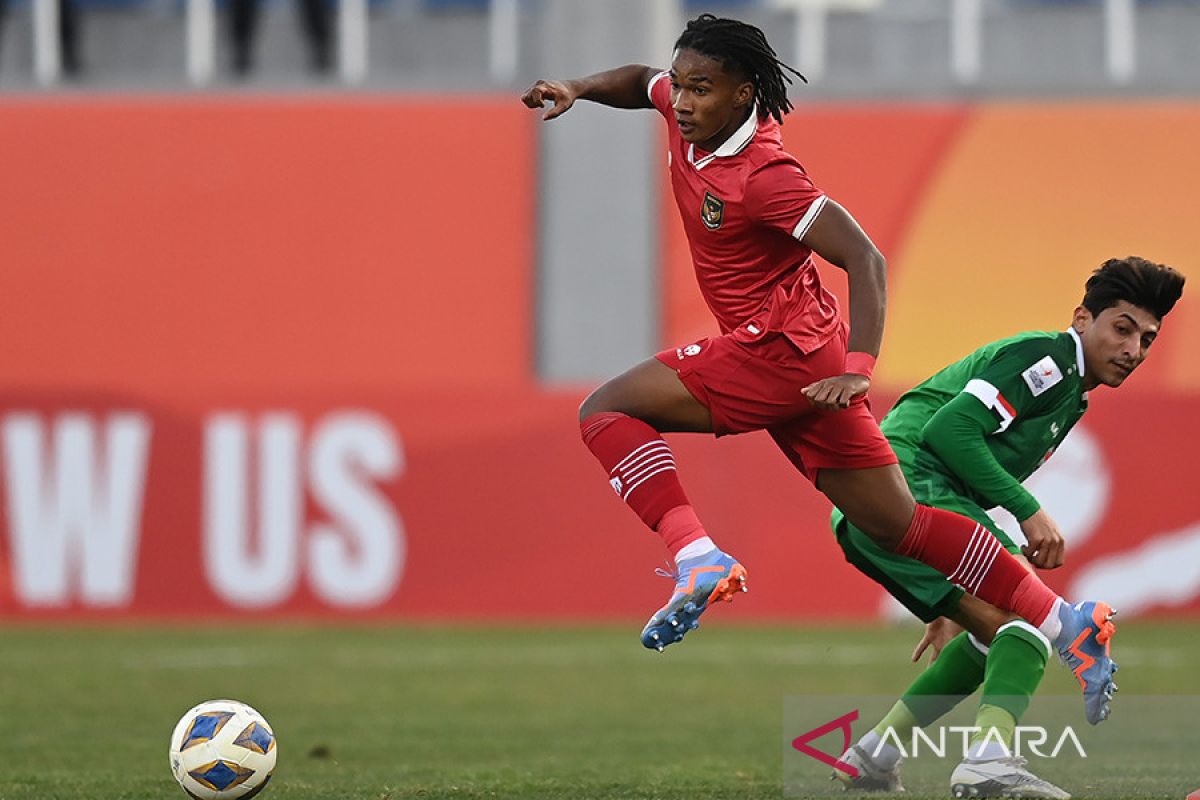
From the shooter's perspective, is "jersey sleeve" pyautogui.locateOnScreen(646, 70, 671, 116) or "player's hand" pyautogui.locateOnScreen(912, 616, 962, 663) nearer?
"jersey sleeve" pyautogui.locateOnScreen(646, 70, 671, 116)

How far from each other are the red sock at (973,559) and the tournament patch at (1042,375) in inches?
20.7


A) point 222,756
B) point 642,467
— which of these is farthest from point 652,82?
point 222,756

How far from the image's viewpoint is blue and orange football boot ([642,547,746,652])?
5.99 meters

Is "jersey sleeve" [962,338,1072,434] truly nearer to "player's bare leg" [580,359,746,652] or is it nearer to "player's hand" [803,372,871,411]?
"player's hand" [803,372,871,411]

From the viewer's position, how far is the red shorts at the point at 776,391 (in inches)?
251

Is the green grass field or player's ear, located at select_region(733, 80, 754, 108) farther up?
player's ear, located at select_region(733, 80, 754, 108)

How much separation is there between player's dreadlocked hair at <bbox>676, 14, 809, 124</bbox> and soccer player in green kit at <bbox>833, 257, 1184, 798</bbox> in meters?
1.20

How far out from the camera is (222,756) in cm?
621

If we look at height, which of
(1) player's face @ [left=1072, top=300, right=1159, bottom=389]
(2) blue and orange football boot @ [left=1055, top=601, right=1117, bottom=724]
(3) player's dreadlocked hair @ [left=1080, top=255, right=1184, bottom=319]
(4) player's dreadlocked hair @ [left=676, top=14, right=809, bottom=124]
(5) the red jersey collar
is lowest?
(2) blue and orange football boot @ [left=1055, top=601, right=1117, bottom=724]

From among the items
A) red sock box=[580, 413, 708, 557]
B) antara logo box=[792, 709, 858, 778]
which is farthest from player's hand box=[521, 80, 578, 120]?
antara logo box=[792, 709, 858, 778]

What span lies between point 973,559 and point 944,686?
2.27 ft

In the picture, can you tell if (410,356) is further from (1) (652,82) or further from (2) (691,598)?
(2) (691,598)

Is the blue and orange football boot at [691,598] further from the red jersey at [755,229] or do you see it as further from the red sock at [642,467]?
the red jersey at [755,229]

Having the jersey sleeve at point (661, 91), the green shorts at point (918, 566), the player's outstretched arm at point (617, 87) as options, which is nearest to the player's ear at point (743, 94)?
the jersey sleeve at point (661, 91)
